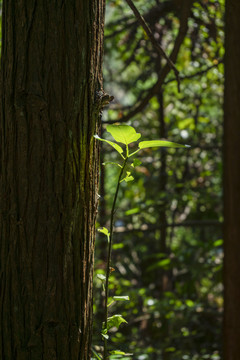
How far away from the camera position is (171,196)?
3607mm

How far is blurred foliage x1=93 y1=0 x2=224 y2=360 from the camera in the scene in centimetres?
361

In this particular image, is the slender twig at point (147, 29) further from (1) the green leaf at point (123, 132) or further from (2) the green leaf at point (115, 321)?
(2) the green leaf at point (115, 321)

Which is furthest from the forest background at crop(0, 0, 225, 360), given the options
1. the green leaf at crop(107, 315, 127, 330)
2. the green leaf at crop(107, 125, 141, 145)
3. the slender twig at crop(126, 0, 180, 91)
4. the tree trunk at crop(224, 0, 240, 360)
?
the green leaf at crop(107, 125, 141, 145)

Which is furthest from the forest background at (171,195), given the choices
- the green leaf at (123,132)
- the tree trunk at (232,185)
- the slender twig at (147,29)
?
the green leaf at (123,132)

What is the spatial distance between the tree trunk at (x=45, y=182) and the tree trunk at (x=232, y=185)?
4.45ft

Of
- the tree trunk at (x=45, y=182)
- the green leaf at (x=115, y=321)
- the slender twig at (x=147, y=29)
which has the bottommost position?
the green leaf at (x=115, y=321)

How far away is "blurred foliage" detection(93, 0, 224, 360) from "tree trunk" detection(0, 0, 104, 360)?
81.3 inches

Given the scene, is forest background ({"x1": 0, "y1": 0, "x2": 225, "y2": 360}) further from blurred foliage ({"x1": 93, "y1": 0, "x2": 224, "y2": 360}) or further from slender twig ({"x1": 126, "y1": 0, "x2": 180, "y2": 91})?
slender twig ({"x1": 126, "y1": 0, "x2": 180, "y2": 91})

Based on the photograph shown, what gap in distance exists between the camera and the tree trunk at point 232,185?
249 centimetres

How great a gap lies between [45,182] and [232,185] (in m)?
1.51

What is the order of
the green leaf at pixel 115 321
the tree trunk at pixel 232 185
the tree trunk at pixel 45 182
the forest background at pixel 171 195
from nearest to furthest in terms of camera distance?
1. the tree trunk at pixel 45 182
2. the green leaf at pixel 115 321
3. the tree trunk at pixel 232 185
4. the forest background at pixel 171 195

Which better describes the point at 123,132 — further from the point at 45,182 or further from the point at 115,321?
the point at 115,321

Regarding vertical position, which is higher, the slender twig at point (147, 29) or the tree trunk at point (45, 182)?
the slender twig at point (147, 29)

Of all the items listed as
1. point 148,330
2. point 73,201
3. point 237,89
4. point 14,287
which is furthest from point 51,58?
point 148,330
